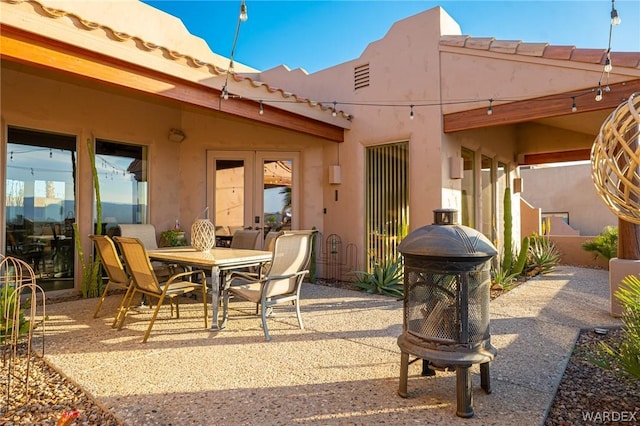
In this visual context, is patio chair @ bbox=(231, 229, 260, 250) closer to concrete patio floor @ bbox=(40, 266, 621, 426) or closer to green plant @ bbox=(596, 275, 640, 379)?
concrete patio floor @ bbox=(40, 266, 621, 426)

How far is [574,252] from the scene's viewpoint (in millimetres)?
9586

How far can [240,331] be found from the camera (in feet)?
12.4

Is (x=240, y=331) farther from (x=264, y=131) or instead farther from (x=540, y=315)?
(x=264, y=131)

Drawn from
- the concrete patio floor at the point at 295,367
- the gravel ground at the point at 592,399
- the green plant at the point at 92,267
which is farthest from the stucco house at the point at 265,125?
the gravel ground at the point at 592,399

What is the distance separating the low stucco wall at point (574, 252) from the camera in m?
9.18

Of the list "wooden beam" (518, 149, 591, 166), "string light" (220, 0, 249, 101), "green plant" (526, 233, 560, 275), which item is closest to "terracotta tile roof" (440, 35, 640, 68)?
"string light" (220, 0, 249, 101)

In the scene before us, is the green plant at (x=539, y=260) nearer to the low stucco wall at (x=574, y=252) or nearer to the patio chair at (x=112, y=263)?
the low stucco wall at (x=574, y=252)

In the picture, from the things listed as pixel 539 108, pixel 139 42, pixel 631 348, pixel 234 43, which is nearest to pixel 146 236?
pixel 139 42

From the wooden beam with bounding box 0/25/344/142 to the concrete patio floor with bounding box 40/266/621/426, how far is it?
253cm

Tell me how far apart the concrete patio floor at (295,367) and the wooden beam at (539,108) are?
2.45 metres

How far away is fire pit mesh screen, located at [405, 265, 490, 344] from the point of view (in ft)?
7.53

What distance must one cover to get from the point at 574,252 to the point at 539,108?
20.3 feet

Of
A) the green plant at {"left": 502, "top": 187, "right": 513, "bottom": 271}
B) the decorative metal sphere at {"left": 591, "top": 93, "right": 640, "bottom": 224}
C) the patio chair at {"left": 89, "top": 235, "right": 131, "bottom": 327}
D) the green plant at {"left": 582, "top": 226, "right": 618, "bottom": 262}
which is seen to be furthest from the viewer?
the green plant at {"left": 582, "top": 226, "right": 618, "bottom": 262}

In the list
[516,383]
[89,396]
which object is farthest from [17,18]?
[516,383]
